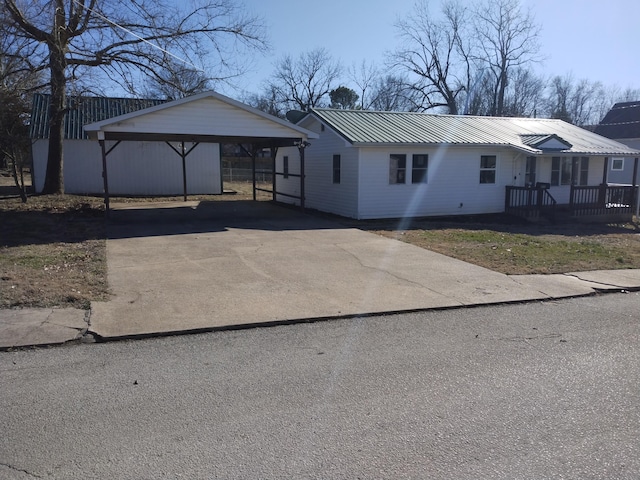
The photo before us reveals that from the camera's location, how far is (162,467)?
10.0ft

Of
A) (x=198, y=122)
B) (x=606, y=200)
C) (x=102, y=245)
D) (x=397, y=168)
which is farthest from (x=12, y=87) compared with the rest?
(x=606, y=200)

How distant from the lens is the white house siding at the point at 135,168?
81.3 ft

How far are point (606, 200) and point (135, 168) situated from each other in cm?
2229

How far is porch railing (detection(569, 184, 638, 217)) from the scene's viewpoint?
19891mm

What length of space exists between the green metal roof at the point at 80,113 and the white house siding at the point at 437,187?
502 inches

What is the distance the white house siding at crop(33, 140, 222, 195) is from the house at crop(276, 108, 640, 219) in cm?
729

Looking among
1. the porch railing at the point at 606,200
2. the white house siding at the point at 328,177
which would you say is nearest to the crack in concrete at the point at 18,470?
the white house siding at the point at 328,177

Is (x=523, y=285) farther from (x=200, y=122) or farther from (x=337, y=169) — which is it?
(x=200, y=122)

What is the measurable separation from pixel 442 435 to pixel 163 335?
336cm

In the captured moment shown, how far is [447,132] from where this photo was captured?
19.2 metres

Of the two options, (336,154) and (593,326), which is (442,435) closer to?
(593,326)

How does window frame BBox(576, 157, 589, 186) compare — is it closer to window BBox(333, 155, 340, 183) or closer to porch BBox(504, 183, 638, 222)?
porch BBox(504, 183, 638, 222)

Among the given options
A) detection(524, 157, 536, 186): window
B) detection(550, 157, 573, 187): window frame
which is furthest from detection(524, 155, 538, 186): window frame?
detection(550, 157, 573, 187): window frame

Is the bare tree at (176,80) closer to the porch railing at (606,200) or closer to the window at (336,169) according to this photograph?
the window at (336,169)
